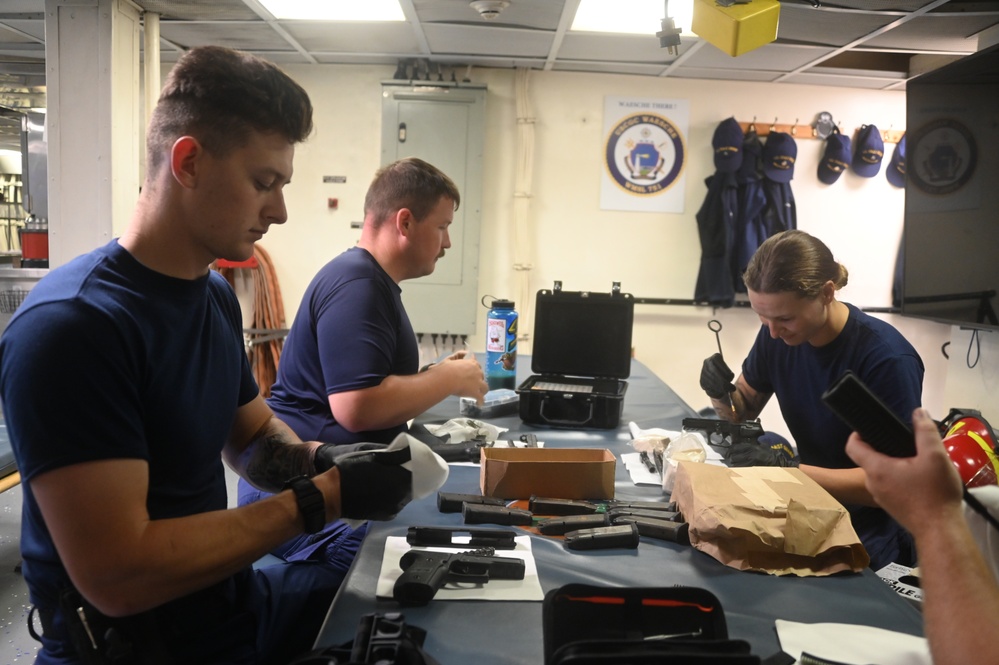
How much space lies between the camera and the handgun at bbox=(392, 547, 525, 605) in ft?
4.02

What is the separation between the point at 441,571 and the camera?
1283 millimetres

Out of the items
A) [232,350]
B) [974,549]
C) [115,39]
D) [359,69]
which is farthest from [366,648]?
[359,69]

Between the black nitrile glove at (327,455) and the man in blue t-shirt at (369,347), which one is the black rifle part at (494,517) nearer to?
the black nitrile glove at (327,455)

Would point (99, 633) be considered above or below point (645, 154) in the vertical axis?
below

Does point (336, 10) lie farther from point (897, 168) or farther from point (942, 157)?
point (897, 168)

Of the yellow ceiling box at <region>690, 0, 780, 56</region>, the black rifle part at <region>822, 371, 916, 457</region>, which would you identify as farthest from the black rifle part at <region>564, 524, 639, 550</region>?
the yellow ceiling box at <region>690, 0, 780, 56</region>

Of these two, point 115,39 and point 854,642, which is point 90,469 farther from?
point 115,39

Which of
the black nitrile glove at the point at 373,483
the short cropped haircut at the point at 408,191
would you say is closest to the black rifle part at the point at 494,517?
the black nitrile glove at the point at 373,483

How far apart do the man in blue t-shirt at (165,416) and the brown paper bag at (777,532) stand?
628 millimetres

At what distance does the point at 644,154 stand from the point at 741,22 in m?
3.15

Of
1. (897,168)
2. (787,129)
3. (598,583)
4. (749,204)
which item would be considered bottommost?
(598,583)

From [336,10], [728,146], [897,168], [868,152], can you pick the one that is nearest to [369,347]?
[336,10]

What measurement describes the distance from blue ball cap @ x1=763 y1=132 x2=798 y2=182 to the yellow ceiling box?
3021 millimetres

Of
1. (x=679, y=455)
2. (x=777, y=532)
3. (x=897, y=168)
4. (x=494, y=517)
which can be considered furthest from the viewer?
(x=897, y=168)
